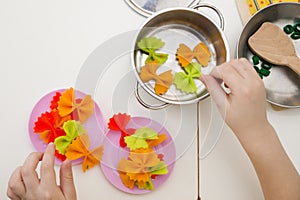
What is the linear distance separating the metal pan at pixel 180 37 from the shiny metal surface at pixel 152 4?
0.03 m

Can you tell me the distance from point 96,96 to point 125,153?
0.39 feet

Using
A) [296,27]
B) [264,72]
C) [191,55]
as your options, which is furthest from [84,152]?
[296,27]

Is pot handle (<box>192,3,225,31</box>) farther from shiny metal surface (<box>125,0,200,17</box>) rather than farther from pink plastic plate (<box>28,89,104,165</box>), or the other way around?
pink plastic plate (<box>28,89,104,165</box>)

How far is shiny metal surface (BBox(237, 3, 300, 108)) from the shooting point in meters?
0.84

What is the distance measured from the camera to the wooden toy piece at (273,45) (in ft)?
2.72

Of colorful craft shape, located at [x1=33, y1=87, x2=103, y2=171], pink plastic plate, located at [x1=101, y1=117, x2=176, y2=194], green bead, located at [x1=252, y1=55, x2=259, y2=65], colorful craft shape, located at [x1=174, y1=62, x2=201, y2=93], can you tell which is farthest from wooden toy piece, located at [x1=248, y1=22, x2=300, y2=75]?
colorful craft shape, located at [x1=33, y1=87, x2=103, y2=171]

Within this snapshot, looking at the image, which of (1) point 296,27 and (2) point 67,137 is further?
(1) point 296,27

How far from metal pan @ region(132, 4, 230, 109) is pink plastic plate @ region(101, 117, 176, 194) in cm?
4

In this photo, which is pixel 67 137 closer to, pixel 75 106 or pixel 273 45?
pixel 75 106

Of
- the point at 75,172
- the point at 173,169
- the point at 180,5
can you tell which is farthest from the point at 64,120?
the point at 180,5

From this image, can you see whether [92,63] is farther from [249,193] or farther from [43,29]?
[249,193]

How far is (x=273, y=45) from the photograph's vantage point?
0.84 m

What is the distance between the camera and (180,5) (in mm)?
863

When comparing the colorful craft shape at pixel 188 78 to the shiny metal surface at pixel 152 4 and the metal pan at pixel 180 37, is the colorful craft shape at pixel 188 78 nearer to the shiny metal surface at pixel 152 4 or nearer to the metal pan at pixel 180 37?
the metal pan at pixel 180 37
